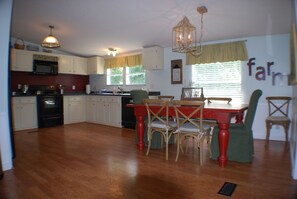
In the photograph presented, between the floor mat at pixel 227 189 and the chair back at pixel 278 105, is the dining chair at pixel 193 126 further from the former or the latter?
the chair back at pixel 278 105

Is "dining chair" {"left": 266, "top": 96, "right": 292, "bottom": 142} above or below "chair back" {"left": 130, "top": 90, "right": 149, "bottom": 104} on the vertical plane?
below

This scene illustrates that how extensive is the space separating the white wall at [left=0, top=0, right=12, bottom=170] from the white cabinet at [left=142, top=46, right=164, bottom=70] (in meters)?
3.31

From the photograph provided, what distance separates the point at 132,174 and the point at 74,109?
438cm

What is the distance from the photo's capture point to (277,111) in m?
3.96

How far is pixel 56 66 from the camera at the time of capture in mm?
5945

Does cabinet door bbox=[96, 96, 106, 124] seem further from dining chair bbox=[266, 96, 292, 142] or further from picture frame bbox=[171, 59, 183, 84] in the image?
dining chair bbox=[266, 96, 292, 142]

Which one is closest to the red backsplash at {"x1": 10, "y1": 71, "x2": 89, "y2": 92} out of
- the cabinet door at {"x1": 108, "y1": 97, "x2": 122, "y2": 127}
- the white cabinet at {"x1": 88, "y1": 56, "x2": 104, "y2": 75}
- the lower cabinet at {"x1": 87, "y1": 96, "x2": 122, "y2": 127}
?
the white cabinet at {"x1": 88, "y1": 56, "x2": 104, "y2": 75}

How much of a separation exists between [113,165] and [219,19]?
2.97m

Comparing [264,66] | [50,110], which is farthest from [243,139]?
[50,110]

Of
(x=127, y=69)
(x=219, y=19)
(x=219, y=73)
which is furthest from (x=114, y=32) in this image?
(x=219, y=73)

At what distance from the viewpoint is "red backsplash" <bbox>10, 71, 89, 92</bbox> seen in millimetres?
5496

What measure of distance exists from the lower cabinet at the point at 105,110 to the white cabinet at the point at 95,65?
3.04 feet

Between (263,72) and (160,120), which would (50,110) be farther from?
(263,72)

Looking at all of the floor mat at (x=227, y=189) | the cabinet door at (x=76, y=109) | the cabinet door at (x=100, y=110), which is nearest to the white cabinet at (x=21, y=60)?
the cabinet door at (x=76, y=109)
